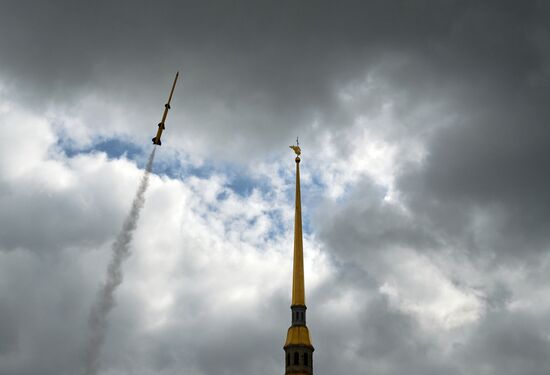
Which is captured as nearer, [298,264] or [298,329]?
[298,329]

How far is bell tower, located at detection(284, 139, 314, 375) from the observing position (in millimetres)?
144500

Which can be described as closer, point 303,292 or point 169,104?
point 169,104

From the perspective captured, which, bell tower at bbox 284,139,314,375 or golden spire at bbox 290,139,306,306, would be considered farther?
golden spire at bbox 290,139,306,306

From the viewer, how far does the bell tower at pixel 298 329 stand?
14450 cm

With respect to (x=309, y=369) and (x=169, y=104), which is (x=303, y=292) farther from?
(x=169, y=104)

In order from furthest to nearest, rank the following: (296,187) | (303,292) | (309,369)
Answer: (296,187) → (303,292) → (309,369)

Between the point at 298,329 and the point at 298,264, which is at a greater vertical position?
the point at 298,264

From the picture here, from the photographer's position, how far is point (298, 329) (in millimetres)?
149125

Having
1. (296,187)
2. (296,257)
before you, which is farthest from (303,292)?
(296,187)

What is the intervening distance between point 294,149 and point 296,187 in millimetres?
10776

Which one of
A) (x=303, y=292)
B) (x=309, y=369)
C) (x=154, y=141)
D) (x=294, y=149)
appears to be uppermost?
(x=294, y=149)

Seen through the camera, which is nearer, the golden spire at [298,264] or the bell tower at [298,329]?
the bell tower at [298,329]

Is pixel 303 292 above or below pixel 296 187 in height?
below

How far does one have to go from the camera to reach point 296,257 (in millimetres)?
158625
